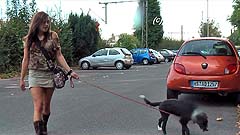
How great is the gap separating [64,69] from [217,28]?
9080cm

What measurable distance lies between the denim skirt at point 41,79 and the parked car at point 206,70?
12.3 ft

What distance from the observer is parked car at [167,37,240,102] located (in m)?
9.12

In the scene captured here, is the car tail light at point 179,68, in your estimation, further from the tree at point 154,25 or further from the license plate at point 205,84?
the tree at point 154,25

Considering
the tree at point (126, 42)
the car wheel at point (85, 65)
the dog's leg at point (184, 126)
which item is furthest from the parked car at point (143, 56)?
the dog's leg at point (184, 126)

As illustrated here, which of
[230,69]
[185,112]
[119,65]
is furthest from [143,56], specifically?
[185,112]

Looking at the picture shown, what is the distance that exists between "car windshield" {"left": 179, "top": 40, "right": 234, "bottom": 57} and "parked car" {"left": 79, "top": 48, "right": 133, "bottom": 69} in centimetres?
1949

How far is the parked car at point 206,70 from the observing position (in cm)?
912

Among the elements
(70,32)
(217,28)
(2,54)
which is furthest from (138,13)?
(217,28)

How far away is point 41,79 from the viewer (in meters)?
6.24

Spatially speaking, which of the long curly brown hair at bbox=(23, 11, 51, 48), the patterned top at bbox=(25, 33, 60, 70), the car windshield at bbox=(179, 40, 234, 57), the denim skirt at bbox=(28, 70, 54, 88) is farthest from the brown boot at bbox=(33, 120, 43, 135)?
the car windshield at bbox=(179, 40, 234, 57)

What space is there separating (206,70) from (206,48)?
2.16 ft

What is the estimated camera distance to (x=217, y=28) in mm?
94188

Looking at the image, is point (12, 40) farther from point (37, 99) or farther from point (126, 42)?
point (126, 42)

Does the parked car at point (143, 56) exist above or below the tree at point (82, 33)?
below
